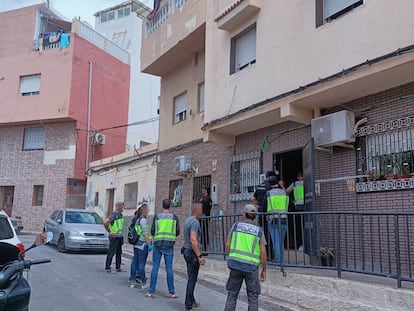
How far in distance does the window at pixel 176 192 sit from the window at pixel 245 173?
3229mm

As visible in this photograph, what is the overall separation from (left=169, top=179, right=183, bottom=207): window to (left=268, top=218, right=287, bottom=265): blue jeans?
280 inches

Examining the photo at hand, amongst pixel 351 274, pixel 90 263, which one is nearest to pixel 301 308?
pixel 351 274

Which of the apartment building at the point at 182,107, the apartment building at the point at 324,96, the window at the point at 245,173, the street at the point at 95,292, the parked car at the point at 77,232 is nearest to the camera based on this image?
the street at the point at 95,292

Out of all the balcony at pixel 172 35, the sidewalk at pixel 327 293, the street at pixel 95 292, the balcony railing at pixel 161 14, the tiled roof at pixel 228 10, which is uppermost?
the balcony railing at pixel 161 14

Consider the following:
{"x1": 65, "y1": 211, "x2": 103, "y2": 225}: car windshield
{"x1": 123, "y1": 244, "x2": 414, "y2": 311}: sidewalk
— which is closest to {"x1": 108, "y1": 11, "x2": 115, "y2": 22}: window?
{"x1": 65, "y1": 211, "x2": 103, "y2": 225}: car windshield

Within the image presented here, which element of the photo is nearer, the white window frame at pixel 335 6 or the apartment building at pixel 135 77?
the white window frame at pixel 335 6

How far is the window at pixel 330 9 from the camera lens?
324 inches

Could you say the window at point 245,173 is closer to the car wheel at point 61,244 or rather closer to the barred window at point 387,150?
the barred window at point 387,150

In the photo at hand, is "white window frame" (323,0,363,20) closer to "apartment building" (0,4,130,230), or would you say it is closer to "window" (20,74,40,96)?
"apartment building" (0,4,130,230)

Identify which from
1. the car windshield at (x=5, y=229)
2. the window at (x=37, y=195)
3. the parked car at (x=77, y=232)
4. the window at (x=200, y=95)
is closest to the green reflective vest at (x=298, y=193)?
the car windshield at (x=5, y=229)

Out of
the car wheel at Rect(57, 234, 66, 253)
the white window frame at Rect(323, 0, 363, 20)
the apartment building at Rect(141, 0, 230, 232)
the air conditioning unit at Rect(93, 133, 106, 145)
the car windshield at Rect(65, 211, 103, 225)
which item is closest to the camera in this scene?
the white window frame at Rect(323, 0, 363, 20)

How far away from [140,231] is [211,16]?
6.22m

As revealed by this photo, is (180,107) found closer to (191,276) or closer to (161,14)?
(161,14)

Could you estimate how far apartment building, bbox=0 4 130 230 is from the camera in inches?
933
